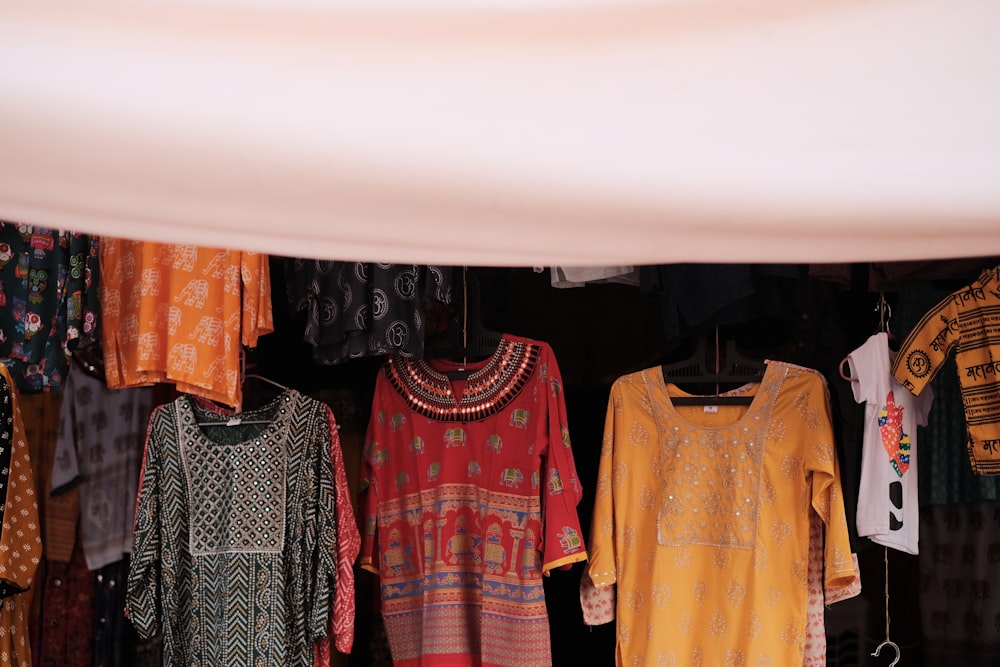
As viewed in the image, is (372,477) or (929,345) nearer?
(929,345)

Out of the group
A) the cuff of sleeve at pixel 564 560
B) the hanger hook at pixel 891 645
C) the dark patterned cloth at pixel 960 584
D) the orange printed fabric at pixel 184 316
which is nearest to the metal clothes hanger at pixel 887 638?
the hanger hook at pixel 891 645

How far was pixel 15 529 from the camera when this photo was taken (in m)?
3.15

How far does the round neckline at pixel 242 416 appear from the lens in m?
3.15

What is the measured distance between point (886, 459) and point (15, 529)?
8.22 feet

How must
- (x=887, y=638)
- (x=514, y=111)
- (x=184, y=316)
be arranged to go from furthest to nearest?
(x=887, y=638)
(x=184, y=316)
(x=514, y=111)

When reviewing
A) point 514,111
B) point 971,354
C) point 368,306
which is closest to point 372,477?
point 368,306

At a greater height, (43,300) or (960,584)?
(43,300)

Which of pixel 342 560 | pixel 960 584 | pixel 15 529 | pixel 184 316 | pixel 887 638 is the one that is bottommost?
pixel 887 638

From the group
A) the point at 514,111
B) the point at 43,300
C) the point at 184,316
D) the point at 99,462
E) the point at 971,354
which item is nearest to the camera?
the point at 514,111

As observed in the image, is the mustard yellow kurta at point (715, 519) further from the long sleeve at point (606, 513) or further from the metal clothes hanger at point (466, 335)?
the metal clothes hanger at point (466, 335)

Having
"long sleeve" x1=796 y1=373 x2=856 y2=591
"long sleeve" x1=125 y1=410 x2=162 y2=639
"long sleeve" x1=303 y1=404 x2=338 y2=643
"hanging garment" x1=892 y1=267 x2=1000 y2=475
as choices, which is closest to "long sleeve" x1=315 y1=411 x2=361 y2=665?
"long sleeve" x1=303 y1=404 x2=338 y2=643

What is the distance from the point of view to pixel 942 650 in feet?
10.4

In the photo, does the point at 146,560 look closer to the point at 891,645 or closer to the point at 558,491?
the point at 558,491

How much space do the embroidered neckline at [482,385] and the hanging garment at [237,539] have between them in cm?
33
